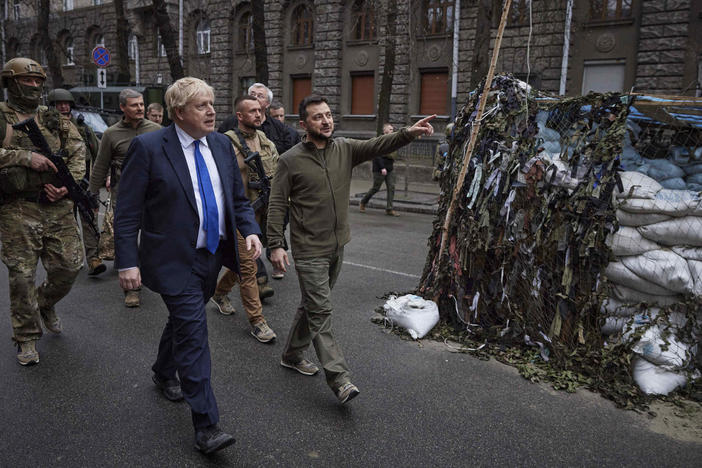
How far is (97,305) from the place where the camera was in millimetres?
5578

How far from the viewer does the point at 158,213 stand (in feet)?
9.86

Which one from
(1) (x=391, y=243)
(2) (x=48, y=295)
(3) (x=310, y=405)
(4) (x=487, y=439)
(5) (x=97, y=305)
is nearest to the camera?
(4) (x=487, y=439)

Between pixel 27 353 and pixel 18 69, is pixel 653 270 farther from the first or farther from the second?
pixel 18 69

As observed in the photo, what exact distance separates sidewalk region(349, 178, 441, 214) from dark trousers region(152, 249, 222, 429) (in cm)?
868

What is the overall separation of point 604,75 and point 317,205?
17.9m

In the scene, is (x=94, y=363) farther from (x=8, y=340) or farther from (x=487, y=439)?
(x=487, y=439)

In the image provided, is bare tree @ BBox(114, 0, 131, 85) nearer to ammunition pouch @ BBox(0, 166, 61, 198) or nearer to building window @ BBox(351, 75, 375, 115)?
building window @ BBox(351, 75, 375, 115)

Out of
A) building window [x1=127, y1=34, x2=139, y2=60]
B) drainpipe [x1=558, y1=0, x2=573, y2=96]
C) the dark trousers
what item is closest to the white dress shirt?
the dark trousers

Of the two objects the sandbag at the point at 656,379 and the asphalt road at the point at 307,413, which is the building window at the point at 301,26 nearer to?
the asphalt road at the point at 307,413

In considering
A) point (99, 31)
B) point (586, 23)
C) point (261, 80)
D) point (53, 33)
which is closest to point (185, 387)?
point (261, 80)

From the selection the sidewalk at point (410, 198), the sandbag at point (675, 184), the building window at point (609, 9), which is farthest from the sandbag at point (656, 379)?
the building window at point (609, 9)

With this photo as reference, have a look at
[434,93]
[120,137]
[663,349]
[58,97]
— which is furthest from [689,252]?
[434,93]

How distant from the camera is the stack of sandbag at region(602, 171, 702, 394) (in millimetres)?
3817

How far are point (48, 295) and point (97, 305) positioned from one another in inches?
42.1
